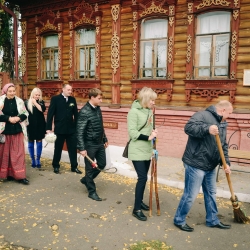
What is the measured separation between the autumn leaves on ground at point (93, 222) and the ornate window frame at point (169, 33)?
3.64 metres

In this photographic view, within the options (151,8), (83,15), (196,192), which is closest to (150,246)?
(196,192)

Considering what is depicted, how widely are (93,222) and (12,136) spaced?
2.64 meters

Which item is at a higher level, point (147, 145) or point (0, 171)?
point (147, 145)

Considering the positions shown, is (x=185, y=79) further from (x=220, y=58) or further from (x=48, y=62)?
(x=48, y=62)

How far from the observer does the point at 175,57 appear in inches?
323

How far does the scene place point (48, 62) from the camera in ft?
37.0

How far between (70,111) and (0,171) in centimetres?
193

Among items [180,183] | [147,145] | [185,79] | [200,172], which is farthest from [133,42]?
[200,172]

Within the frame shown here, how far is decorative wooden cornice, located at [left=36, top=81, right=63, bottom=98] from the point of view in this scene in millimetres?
10711

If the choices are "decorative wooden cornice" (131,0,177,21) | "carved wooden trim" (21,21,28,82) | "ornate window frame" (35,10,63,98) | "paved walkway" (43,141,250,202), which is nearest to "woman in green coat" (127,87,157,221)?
"paved walkway" (43,141,250,202)

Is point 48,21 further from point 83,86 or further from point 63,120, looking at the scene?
point 63,120

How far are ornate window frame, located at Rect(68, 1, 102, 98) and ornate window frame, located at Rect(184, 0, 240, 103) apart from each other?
310cm

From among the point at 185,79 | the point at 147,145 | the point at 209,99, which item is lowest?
the point at 147,145

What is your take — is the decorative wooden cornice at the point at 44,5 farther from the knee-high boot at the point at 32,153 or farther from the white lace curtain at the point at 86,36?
the knee-high boot at the point at 32,153
